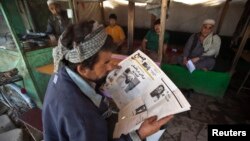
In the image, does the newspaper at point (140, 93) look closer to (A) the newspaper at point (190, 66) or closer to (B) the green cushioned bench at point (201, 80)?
(A) the newspaper at point (190, 66)

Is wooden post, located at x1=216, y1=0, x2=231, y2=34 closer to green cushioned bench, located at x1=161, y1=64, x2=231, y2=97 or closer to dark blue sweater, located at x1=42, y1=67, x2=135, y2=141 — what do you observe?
green cushioned bench, located at x1=161, y1=64, x2=231, y2=97

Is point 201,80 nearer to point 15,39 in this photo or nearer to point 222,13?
point 222,13

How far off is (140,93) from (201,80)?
258cm

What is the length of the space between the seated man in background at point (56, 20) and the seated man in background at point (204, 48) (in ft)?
7.89

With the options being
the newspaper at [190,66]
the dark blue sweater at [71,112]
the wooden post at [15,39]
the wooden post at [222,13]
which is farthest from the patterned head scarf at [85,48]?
the wooden post at [222,13]

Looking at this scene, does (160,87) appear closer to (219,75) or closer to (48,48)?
(48,48)

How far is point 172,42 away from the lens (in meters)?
5.33

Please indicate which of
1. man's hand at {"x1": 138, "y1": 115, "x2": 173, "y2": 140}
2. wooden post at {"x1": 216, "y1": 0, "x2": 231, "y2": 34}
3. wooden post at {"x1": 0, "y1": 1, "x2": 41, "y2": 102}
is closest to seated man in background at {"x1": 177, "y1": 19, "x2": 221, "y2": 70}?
wooden post at {"x1": 216, "y1": 0, "x2": 231, "y2": 34}

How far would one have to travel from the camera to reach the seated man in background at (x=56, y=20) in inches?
112

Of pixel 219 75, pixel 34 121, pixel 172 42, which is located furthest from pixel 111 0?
pixel 34 121

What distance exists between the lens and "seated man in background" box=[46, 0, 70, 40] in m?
2.86

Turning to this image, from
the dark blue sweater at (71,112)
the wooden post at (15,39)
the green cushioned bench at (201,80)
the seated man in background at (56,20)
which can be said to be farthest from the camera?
the green cushioned bench at (201,80)

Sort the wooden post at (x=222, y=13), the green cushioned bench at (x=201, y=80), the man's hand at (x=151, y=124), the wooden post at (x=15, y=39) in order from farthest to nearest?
the wooden post at (x=222, y=13), the green cushioned bench at (x=201, y=80), the wooden post at (x=15, y=39), the man's hand at (x=151, y=124)

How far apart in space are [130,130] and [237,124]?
106 inches
